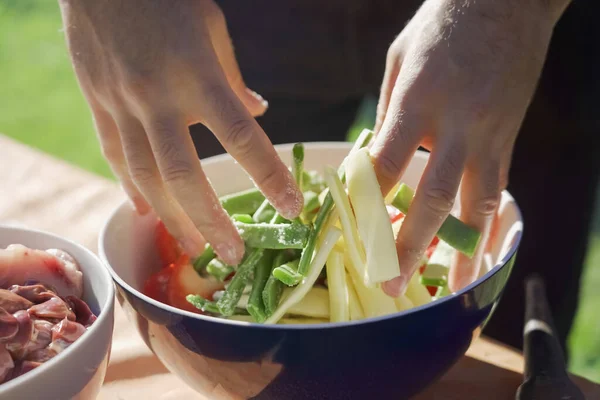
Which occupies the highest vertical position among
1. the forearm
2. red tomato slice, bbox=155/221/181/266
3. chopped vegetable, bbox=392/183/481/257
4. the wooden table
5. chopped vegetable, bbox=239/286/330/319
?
the forearm

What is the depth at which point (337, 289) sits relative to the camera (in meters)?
0.75

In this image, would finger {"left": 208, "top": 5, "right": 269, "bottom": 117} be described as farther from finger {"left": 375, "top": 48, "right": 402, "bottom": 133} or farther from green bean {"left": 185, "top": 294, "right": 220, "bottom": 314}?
green bean {"left": 185, "top": 294, "right": 220, "bottom": 314}

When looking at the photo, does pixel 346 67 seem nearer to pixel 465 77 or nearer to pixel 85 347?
pixel 465 77

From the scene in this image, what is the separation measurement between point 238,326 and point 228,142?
0.76 feet

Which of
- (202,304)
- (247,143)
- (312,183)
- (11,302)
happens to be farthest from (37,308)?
(312,183)

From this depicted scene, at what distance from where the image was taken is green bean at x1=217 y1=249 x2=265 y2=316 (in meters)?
0.77

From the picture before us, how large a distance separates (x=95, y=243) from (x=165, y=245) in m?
0.28

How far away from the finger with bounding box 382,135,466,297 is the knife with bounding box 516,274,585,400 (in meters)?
0.19

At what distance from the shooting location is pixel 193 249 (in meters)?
0.89

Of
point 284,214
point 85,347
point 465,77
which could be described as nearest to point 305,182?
point 284,214

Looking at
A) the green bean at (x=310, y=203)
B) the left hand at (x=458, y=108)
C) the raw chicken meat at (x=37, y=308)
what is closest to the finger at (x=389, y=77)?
the left hand at (x=458, y=108)

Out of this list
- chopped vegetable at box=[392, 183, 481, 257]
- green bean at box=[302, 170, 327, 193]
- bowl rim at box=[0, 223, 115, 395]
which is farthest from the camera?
green bean at box=[302, 170, 327, 193]

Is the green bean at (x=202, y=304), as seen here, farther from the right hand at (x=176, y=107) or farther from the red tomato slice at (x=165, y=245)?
the red tomato slice at (x=165, y=245)

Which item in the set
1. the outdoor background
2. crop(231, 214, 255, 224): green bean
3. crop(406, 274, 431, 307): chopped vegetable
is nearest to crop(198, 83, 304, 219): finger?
crop(231, 214, 255, 224): green bean
